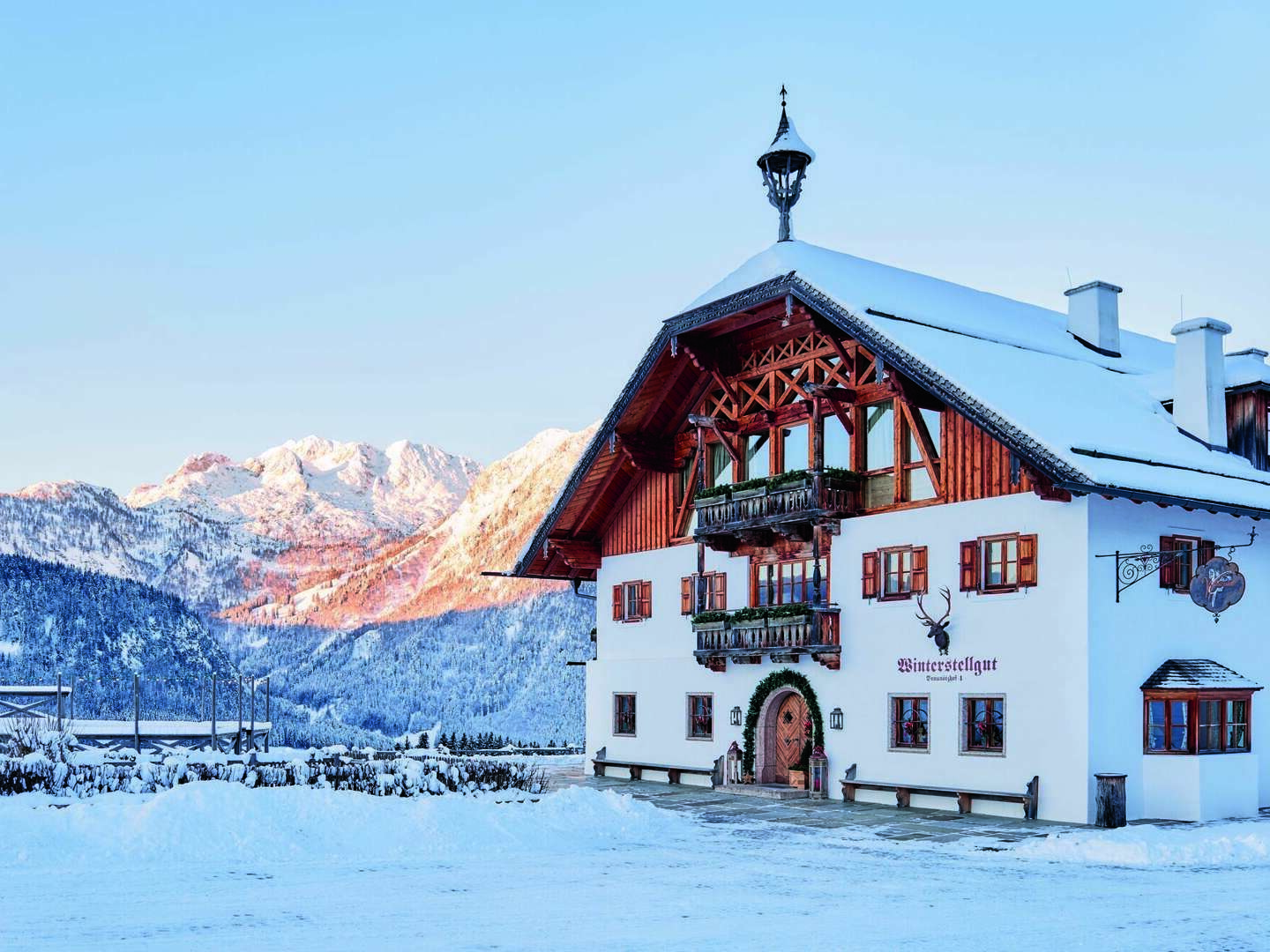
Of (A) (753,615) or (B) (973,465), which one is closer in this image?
(B) (973,465)

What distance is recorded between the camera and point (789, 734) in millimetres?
33500

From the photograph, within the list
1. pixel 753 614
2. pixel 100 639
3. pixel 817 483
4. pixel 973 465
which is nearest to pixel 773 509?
pixel 817 483

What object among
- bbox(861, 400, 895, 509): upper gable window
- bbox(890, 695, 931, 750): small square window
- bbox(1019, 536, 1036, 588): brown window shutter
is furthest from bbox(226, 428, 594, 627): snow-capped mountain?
bbox(1019, 536, 1036, 588): brown window shutter

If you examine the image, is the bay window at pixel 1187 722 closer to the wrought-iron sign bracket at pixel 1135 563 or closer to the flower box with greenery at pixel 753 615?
the wrought-iron sign bracket at pixel 1135 563

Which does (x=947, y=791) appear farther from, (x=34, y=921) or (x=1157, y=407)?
(x=34, y=921)

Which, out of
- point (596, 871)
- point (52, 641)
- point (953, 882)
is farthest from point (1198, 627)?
point (52, 641)

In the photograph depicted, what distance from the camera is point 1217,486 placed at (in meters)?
27.9

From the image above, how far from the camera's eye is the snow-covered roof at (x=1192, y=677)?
26.7m

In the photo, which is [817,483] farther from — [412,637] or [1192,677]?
[412,637]

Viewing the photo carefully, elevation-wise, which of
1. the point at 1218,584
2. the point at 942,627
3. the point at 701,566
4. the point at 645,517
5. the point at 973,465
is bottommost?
the point at 942,627

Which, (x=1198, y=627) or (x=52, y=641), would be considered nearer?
(x=1198, y=627)

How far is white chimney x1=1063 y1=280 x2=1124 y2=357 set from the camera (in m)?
35.7

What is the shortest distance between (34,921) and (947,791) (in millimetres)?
18534

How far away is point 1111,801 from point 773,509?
32.9 ft
